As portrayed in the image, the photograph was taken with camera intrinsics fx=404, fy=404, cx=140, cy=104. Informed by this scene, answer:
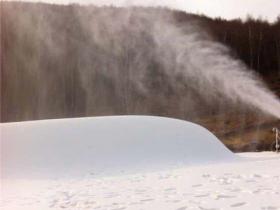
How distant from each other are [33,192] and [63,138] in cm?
262

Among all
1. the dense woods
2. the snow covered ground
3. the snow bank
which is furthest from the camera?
the dense woods

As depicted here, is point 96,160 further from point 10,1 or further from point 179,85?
point 10,1

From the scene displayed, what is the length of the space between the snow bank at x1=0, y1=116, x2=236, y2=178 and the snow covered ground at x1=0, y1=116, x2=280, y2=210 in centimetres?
2

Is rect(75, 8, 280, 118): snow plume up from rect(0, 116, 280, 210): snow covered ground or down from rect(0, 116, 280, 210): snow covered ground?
up

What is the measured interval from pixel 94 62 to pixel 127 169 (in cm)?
860

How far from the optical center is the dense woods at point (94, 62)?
1316 centimetres

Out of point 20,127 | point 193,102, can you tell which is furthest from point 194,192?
point 193,102

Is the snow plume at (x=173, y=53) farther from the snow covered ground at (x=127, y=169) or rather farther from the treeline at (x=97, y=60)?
the snow covered ground at (x=127, y=169)

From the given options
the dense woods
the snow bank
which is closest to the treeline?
the dense woods

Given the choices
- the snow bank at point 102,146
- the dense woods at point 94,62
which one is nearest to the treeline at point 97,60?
the dense woods at point 94,62

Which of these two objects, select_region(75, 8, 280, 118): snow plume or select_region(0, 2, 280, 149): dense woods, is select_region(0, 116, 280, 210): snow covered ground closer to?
select_region(75, 8, 280, 118): snow plume

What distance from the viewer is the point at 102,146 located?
669 cm

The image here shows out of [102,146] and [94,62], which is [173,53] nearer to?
[94,62]

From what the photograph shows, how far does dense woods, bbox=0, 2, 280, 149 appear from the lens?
13.2 metres
